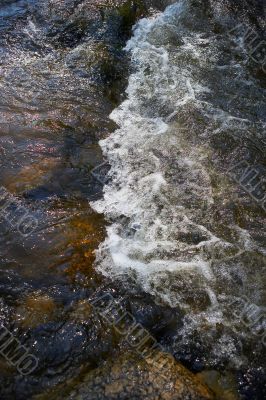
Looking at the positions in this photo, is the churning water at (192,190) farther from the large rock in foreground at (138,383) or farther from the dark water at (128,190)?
the large rock in foreground at (138,383)

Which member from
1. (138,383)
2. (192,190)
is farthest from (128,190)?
(138,383)

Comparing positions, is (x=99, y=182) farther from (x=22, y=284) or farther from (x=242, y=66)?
(x=242, y=66)

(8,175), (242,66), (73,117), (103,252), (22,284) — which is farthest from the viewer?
(242,66)

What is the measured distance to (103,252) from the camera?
5.38 m

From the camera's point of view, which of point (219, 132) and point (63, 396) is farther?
point (219, 132)

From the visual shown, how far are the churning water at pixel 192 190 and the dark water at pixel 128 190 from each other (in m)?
0.02

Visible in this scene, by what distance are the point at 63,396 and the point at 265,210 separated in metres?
3.99

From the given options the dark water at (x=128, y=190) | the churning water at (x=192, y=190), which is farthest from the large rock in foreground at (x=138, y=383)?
the churning water at (x=192, y=190)

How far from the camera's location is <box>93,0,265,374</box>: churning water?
4.96 metres

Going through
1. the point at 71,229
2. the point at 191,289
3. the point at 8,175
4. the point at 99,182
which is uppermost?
the point at 8,175

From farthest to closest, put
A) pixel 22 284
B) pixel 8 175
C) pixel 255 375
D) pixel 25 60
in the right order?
1. pixel 25 60
2. pixel 8 175
3. pixel 22 284
4. pixel 255 375

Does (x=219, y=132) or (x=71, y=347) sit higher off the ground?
(x=219, y=132)

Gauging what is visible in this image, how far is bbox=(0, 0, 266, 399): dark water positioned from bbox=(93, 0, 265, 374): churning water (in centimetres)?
2

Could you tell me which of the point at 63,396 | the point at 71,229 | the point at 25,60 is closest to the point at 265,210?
the point at 71,229
